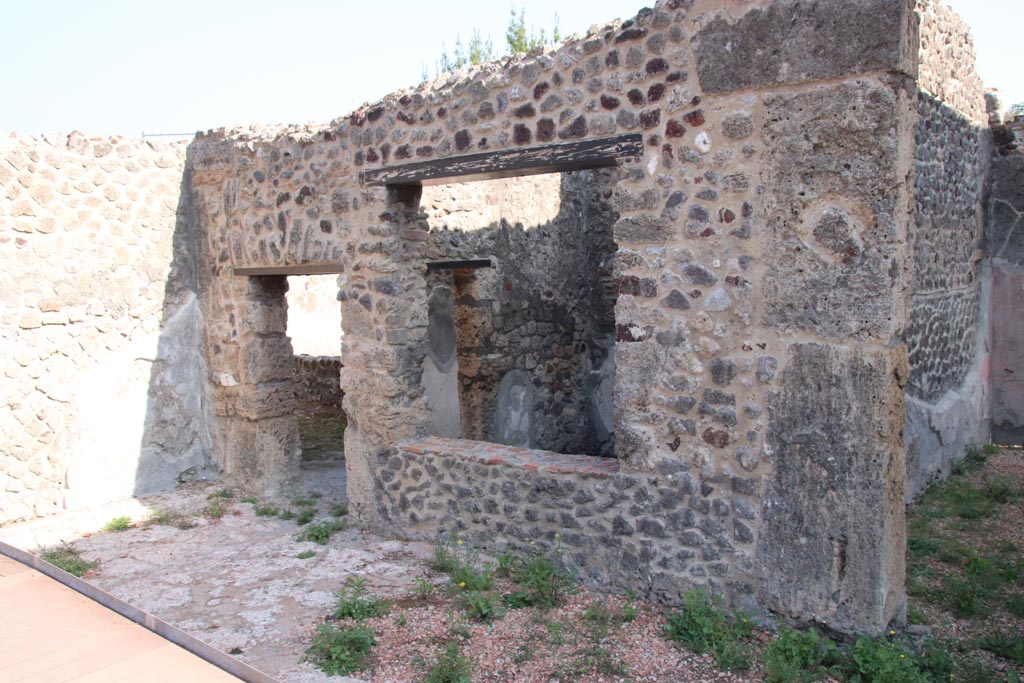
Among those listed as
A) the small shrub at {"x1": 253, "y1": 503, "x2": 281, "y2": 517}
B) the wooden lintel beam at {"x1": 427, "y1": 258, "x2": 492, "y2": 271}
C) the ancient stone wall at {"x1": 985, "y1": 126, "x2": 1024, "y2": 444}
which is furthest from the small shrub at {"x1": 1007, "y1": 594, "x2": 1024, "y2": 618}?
the small shrub at {"x1": 253, "y1": 503, "x2": 281, "y2": 517}

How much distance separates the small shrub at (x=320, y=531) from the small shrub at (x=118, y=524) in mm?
1399

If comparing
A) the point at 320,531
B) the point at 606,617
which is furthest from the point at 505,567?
the point at 320,531

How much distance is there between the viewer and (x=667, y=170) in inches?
171

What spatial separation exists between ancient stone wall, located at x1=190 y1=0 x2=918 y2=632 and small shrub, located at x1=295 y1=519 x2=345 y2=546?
163 cm

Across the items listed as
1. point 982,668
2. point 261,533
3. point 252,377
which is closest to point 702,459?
point 982,668

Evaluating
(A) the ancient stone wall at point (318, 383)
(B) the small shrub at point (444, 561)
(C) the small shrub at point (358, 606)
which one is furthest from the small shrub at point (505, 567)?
(A) the ancient stone wall at point (318, 383)

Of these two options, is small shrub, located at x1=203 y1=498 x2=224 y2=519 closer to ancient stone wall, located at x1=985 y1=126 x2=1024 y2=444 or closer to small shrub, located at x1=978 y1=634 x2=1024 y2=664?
small shrub, located at x1=978 y1=634 x2=1024 y2=664

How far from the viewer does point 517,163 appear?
16.1 feet

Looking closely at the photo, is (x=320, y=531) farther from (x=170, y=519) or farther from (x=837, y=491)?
(x=837, y=491)

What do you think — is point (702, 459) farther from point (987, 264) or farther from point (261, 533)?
point (987, 264)

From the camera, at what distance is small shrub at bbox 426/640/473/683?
3734 millimetres

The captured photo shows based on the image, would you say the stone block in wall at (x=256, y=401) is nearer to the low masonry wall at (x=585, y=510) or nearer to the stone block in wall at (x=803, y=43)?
the low masonry wall at (x=585, y=510)

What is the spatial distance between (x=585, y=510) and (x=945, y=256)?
4.52m

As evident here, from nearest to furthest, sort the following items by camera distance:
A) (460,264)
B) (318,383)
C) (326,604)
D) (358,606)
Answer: (358,606), (326,604), (460,264), (318,383)
